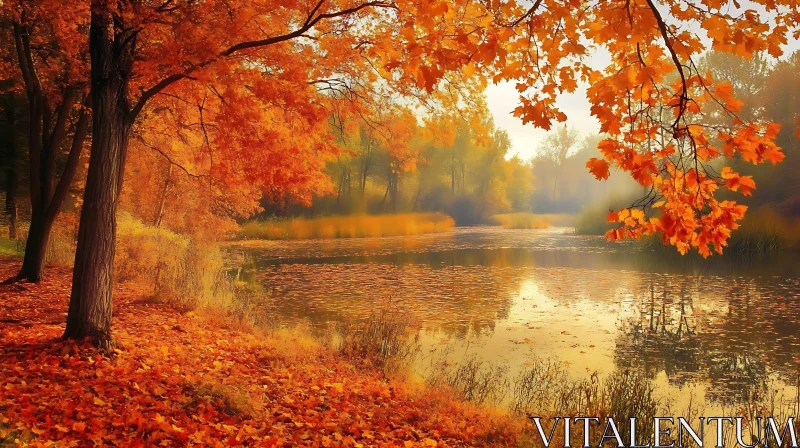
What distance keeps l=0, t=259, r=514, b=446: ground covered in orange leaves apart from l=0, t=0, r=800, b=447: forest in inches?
1.3

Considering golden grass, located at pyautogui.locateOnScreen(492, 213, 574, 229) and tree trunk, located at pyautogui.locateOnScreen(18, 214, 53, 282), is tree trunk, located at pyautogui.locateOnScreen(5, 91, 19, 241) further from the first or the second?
golden grass, located at pyautogui.locateOnScreen(492, 213, 574, 229)

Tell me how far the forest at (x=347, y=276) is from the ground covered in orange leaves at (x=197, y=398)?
0.03 meters

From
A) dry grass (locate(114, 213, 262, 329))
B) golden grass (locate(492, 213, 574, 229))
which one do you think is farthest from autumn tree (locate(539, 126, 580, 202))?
dry grass (locate(114, 213, 262, 329))

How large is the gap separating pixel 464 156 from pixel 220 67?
44487 mm

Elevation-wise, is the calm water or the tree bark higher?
the tree bark

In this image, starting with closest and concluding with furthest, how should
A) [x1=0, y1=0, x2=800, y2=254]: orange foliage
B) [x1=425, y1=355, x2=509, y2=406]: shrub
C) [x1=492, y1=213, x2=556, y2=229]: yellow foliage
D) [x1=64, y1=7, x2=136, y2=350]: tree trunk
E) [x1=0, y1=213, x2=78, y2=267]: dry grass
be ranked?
1. [x1=0, y1=0, x2=800, y2=254]: orange foliage
2. [x1=64, y1=7, x2=136, y2=350]: tree trunk
3. [x1=425, y1=355, x2=509, y2=406]: shrub
4. [x1=0, y1=213, x2=78, y2=267]: dry grass
5. [x1=492, y1=213, x2=556, y2=229]: yellow foliage

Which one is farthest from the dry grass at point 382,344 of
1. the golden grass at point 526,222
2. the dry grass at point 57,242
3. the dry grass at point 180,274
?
the golden grass at point 526,222

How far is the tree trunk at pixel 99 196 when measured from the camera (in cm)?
580

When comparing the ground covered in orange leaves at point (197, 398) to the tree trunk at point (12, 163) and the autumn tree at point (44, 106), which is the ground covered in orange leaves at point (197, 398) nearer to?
the autumn tree at point (44, 106)

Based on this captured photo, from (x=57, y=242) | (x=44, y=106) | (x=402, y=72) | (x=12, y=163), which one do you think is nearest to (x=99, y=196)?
(x=402, y=72)

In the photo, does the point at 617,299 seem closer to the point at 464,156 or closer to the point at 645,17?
the point at 645,17

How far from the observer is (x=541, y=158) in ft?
237

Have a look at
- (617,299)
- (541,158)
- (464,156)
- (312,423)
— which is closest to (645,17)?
(312,423)

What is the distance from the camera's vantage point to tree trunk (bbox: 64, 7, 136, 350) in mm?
5797
